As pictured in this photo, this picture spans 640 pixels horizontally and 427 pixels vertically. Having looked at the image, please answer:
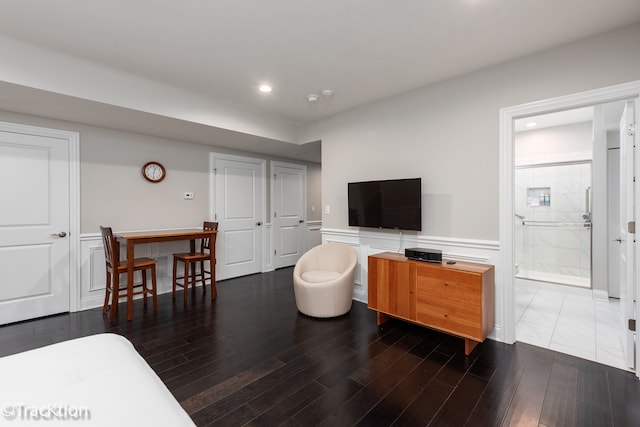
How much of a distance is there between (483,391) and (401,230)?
1719mm

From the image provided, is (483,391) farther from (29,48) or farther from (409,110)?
(29,48)

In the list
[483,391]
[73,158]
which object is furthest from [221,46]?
[483,391]

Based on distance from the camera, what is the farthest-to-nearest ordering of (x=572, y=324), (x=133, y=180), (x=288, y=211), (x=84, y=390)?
(x=288, y=211) < (x=133, y=180) < (x=572, y=324) < (x=84, y=390)

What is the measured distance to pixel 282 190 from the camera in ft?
18.4

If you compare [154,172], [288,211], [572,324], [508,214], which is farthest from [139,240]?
[572,324]

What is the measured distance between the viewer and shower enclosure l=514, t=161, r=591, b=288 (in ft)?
14.6

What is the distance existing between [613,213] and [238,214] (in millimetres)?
5237

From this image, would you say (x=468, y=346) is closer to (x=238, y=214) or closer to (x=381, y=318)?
(x=381, y=318)

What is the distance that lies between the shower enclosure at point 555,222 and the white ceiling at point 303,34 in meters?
3.03

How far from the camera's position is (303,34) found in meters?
2.23

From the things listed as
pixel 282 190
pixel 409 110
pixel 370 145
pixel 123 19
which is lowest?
pixel 282 190

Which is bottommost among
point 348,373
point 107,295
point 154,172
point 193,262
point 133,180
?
point 348,373

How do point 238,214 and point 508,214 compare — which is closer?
point 508,214

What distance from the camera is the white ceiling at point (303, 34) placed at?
75.9 inches
